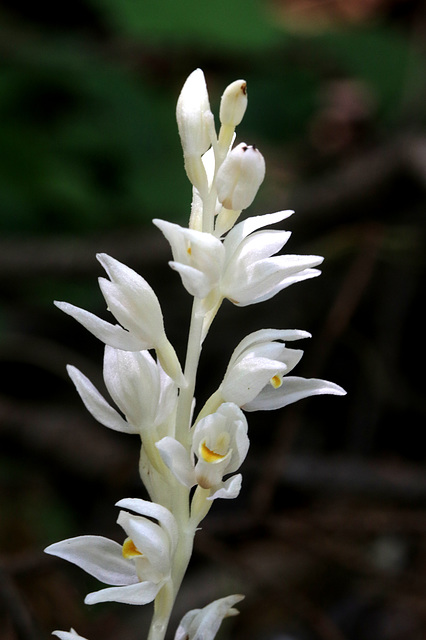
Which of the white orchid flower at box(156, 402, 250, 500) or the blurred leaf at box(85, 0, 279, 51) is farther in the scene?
the blurred leaf at box(85, 0, 279, 51)

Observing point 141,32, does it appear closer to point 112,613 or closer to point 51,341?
point 51,341

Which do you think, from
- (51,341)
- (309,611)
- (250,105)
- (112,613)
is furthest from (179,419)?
(250,105)

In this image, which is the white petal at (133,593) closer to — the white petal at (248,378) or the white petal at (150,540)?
the white petal at (150,540)

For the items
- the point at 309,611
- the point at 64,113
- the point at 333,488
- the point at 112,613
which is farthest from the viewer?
the point at 64,113

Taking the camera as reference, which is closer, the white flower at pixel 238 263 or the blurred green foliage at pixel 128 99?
the white flower at pixel 238 263

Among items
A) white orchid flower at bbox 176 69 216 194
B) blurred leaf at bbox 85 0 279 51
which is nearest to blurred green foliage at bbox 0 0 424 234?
blurred leaf at bbox 85 0 279 51

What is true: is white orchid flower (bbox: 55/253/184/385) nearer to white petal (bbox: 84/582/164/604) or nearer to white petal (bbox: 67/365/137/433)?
white petal (bbox: 67/365/137/433)

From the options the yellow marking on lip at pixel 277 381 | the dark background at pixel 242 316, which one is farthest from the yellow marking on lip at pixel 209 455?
the dark background at pixel 242 316
